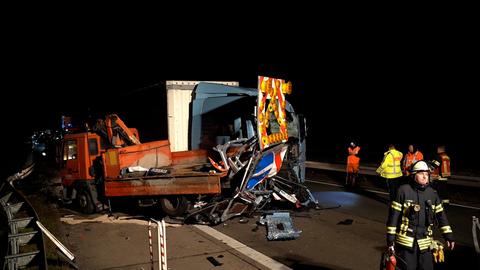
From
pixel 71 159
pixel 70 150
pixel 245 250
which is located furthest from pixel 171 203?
pixel 70 150

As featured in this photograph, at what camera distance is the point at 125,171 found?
10180 millimetres

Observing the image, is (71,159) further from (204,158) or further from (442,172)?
(442,172)

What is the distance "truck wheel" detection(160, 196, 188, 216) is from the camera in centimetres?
957

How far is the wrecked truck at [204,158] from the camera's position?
29.7ft

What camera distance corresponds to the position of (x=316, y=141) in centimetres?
3662

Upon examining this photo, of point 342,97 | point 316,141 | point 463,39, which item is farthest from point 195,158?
point 342,97

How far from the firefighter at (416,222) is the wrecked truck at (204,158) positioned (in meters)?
4.29

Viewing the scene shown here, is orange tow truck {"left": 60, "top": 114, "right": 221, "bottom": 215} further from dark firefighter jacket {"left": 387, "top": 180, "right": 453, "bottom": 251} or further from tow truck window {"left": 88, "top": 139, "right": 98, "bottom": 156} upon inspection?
dark firefighter jacket {"left": 387, "top": 180, "right": 453, "bottom": 251}

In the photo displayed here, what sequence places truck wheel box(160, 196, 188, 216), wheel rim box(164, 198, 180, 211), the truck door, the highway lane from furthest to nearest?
1. the truck door
2. wheel rim box(164, 198, 180, 211)
3. truck wheel box(160, 196, 188, 216)
4. the highway lane

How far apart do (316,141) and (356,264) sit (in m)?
Answer: 30.7

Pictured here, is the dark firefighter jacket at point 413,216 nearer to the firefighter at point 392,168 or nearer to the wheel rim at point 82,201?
the firefighter at point 392,168

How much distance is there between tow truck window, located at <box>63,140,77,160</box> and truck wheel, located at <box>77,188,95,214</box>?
37.5 inches

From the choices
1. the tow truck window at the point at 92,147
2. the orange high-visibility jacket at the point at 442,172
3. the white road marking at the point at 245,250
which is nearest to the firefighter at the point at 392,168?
the orange high-visibility jacket at the point at 442,172

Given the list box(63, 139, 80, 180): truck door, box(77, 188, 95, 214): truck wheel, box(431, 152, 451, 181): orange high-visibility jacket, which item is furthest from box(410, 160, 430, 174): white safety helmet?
box(63, 139, 80, 180): truck door
